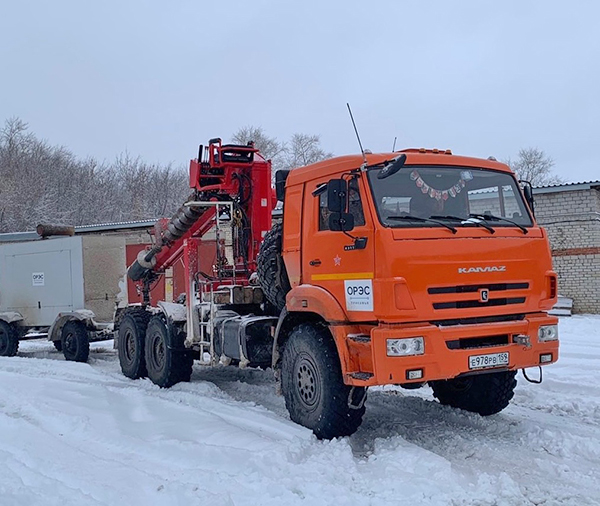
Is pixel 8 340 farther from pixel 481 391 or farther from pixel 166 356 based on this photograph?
pixel 481 391

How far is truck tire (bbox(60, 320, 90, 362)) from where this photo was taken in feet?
41.7

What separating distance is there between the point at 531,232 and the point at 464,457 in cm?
227

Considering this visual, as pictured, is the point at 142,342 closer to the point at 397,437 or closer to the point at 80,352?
the point at 80,352

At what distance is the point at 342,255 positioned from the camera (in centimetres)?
629

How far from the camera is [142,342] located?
10570 mm

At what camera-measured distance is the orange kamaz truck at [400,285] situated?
5.74 meters

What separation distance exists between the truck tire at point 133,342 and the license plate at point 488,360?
6225mm

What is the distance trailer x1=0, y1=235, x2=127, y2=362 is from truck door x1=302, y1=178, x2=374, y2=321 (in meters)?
6.79

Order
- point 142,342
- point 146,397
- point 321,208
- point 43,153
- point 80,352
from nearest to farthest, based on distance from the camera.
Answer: point 321,208
point 146,397
point 142,342
point 80,352
point 43,153

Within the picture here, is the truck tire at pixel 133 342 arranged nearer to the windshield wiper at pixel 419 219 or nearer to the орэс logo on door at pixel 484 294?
the windshield wiper at pixel 419 219

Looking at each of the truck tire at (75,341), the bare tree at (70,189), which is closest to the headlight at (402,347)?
the truck tire at (75,341)

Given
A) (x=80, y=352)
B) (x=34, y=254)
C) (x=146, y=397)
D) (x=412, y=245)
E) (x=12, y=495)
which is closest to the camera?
(x=12, y=495)

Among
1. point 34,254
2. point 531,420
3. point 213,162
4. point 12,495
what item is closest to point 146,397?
point 213,162

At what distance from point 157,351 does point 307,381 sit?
4.19 m
